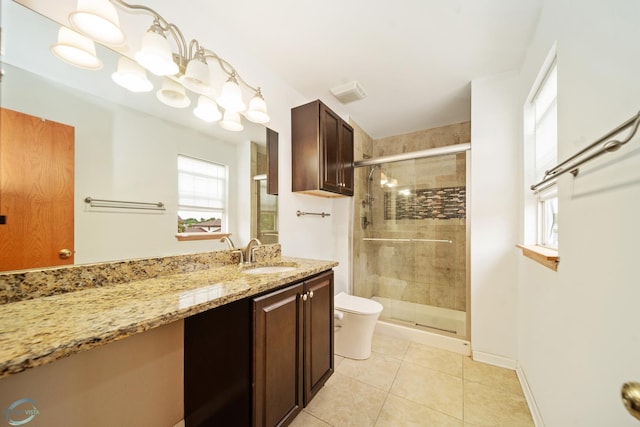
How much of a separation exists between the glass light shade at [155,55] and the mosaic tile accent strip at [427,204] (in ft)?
8.27

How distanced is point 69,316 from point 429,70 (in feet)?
8.42

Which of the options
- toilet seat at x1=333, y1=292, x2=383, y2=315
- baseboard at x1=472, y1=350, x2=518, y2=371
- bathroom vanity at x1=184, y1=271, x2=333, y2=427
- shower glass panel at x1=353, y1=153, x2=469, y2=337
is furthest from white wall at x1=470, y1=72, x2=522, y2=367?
bathroom vanity at x1=184, y1=271, x2=333, y2=427

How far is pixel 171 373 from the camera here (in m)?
1.22

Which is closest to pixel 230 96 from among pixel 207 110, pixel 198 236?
pixel 207 110

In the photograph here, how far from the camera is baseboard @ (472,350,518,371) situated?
1.82 metres

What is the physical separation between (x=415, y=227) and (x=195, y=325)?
2.49 meters

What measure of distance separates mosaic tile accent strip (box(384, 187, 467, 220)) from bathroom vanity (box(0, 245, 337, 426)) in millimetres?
1764

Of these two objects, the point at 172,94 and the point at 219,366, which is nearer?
the point at 219,366

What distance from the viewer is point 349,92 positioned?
2113 mm

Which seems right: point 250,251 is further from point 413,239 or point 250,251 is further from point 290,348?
point 413,239

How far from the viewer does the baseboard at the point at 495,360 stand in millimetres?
1823

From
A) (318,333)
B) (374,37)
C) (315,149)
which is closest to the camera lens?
(318,333)

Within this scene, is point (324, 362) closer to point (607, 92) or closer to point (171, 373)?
point (171, 373)

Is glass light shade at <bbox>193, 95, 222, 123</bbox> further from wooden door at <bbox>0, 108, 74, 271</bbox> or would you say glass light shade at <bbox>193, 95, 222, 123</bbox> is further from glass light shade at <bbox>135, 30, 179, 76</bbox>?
wooden door at <bbox>0, 108, 74, 271</bbox>
